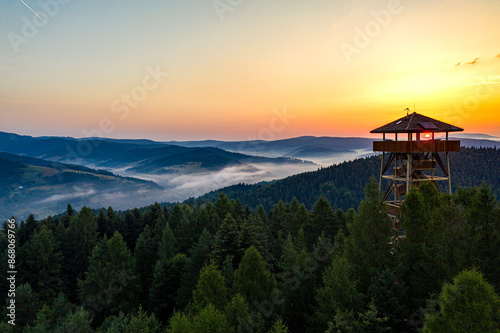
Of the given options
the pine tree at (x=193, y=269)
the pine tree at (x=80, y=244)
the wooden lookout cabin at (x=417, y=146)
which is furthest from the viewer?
the pine tree at (x=80, y=244)

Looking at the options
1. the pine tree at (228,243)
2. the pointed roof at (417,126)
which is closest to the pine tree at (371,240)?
the pointed roof at (417,126)

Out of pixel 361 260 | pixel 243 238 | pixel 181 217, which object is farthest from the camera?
pixel 181 217

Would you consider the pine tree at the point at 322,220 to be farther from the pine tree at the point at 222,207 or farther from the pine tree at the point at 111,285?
the pine tree at the point at 111,285

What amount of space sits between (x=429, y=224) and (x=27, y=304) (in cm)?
4856

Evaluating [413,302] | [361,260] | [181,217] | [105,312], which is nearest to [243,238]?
[361,260]

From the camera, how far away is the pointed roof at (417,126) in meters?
29.4

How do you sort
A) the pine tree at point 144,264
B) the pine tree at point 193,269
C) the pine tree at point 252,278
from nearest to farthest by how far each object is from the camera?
the pine tree at point 252,278, the pine tree at point 193,269, the pine tree at point 144,264

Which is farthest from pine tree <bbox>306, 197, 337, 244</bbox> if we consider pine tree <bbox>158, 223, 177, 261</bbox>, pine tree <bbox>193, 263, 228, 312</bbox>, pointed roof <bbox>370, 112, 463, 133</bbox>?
pine tree <bbox>193, 263, 228, 312</bbox>

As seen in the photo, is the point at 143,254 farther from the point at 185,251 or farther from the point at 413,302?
the point at 413,302

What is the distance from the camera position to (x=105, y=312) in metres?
38.1

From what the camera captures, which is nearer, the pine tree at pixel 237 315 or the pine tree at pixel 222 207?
the pine tree at pixel 237 315

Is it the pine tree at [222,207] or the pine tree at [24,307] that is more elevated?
the pine tree at [222,207]

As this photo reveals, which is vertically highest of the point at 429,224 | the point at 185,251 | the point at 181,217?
the point at 429,224

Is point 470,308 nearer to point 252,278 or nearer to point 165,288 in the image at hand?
point 252,278
